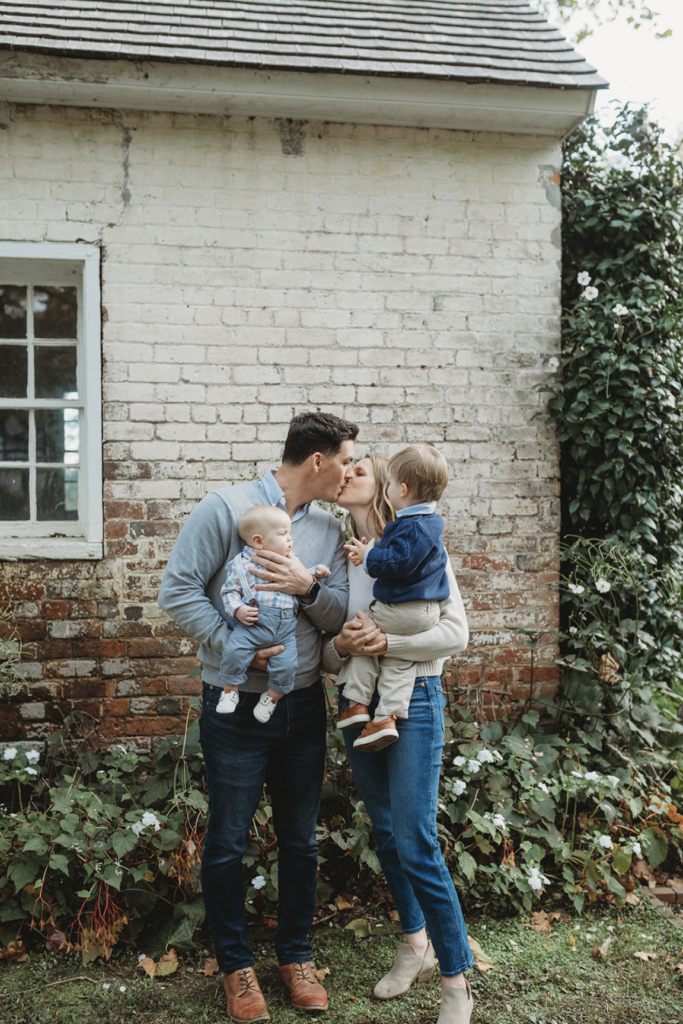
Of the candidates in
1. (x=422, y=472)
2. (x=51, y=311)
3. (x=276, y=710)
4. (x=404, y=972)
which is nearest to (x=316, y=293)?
(x=51, y=311)

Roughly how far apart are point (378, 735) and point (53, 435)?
110 inches

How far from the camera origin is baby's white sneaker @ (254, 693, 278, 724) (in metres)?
2.35

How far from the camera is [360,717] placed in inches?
97.7

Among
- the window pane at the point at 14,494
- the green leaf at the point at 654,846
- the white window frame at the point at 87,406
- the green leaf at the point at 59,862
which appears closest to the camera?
the green leaf at the point at 59,862

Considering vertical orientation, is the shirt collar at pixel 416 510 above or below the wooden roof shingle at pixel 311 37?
below

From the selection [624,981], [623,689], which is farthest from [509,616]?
[624,981]

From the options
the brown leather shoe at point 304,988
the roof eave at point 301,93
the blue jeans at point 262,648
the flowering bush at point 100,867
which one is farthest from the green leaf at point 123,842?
the roof eave at point 301,93

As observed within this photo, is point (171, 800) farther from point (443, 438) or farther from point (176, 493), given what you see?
point (443, 438)

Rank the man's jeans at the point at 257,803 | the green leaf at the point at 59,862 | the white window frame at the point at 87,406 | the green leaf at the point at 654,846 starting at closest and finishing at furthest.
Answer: the man's jeans at the point at 257,803
the green leaf at the point at 59,862
the green leaf at the point at 654,846
the white window frame at the point at 87,406

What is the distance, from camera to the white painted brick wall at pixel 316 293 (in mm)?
3953

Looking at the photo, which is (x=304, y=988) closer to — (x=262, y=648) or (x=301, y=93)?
(x=262, y=648)

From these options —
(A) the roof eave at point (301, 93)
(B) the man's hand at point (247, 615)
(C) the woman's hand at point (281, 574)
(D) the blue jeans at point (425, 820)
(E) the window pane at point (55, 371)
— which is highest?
(A) the roof eave at point (301, 93)

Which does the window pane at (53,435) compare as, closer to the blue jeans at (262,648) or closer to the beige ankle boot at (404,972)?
the blue jeans at (262,648)

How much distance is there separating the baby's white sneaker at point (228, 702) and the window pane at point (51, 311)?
8.99ft
